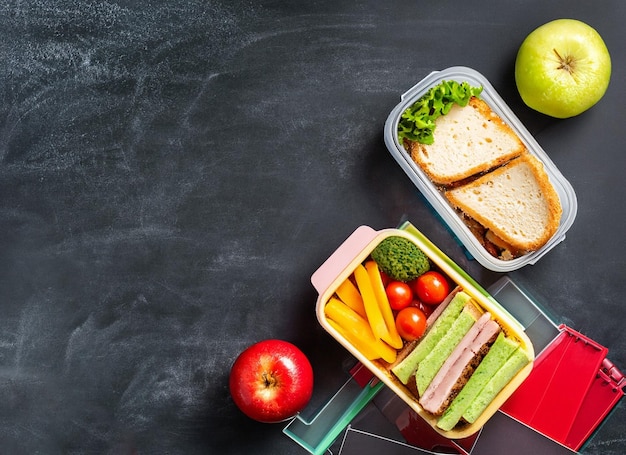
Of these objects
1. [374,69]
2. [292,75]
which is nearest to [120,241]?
[292,75]

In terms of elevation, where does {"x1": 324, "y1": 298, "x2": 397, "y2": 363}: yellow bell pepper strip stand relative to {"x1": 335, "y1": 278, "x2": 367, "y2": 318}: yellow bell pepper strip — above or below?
below

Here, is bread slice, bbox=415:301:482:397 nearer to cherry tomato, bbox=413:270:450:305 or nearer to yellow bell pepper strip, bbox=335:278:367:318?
cherry tomato, bbox=413:270:450:305

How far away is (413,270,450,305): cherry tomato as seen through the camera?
5.20 ft

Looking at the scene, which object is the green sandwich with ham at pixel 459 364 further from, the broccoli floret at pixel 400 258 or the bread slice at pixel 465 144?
the bread slice at pixel 465 144

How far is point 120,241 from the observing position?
5.74ft

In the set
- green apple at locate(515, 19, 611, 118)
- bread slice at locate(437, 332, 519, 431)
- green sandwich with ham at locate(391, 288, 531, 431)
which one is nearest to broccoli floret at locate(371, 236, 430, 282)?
green sandwich with ham at locate(391, 288, 531, 431)

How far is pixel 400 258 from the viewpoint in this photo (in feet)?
5.13

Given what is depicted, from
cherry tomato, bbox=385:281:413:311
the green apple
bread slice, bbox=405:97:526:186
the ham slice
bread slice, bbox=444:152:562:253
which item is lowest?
the ham slice

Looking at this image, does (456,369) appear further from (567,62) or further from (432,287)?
(567,62)

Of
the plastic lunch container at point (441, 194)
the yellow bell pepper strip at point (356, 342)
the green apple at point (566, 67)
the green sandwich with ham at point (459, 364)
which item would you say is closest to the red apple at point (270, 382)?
the yellow bell pepper strip at point (356, 342)

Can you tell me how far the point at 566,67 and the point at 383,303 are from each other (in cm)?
71

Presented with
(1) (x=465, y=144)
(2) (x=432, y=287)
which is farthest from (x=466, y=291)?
(1) (x=465, y=144)

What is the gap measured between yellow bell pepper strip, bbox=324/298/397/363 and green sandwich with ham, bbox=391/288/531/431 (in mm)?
52

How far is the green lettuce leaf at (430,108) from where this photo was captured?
164 cm
